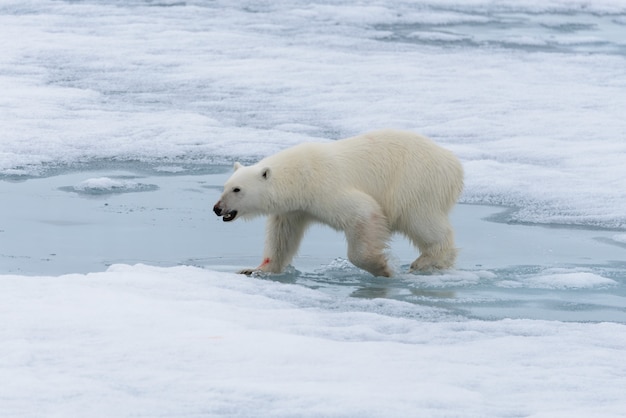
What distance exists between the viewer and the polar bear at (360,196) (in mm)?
5855

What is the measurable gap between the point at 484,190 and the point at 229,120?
2876 millimetres

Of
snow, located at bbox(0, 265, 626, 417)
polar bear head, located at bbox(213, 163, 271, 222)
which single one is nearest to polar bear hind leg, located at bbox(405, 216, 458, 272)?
polar bear head, located at bbox(213, 163, 271, 222)

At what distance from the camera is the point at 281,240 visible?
6086 millimetres

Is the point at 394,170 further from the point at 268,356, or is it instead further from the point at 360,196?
the point at 268,356

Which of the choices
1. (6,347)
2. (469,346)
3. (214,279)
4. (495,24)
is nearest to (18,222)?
(214,279)

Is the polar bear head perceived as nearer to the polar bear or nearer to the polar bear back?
the polar bear

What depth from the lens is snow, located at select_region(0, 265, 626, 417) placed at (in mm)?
3533

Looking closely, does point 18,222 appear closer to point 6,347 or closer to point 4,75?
point 6,347

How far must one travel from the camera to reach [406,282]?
19.2 feet

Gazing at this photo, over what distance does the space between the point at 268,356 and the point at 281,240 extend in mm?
2130

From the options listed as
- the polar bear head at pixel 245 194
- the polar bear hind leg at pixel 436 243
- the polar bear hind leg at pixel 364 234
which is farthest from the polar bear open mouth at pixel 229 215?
the polar bear hind leg at pixel 436 243

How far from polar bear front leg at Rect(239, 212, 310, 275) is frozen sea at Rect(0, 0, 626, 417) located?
114 millimetres

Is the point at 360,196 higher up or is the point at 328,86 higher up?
the point at 360,196

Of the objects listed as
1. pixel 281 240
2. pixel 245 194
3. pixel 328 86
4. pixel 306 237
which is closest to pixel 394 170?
pixel 281 240
